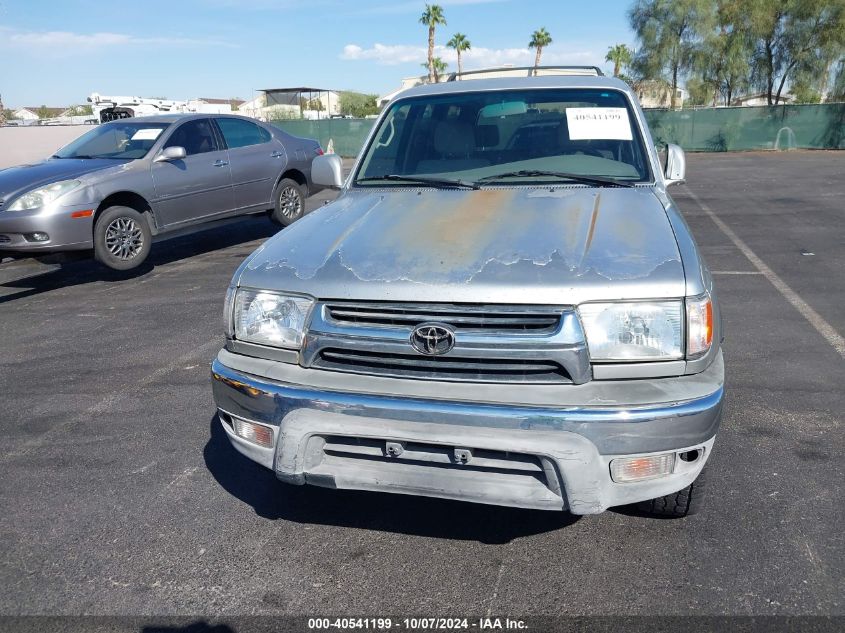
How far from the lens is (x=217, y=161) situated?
8.62 m

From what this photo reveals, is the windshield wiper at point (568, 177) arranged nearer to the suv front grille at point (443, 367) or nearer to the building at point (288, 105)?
the suv front grille at point (443, 367)

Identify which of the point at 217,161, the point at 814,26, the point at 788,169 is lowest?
the point at 788,169

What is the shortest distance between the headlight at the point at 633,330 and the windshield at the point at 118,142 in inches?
273

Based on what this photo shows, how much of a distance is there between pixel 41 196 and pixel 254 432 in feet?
18.4

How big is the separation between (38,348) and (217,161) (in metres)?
3.80

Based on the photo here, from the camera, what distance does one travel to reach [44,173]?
7.34m

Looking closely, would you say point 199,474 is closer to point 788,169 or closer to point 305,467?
point 305,467

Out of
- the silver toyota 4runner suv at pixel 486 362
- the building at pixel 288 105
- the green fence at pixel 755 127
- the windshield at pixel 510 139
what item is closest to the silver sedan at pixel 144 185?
the windshield at pixel 510 139

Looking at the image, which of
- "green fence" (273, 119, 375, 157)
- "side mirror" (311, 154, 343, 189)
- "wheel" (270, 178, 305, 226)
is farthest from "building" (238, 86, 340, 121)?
"side mirror" (311, 154, 343, 189)

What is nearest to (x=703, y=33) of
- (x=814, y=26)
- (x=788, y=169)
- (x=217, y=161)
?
(x=814, y=26)

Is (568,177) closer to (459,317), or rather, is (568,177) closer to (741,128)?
(459,317)

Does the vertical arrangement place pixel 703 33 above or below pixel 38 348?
above

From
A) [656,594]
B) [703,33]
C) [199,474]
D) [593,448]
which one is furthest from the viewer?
[703,33]

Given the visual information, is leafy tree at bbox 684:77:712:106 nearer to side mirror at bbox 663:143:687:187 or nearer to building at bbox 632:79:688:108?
building at bbox 632:79:688:108
